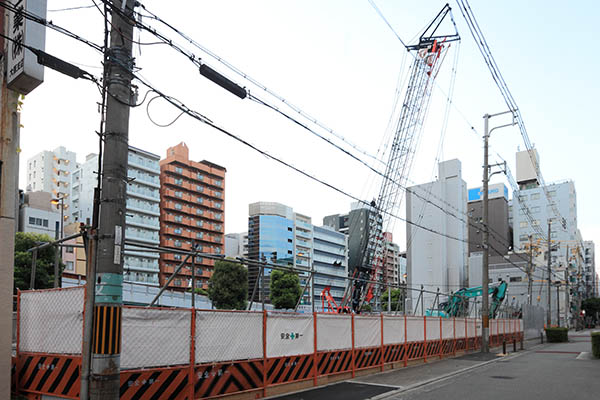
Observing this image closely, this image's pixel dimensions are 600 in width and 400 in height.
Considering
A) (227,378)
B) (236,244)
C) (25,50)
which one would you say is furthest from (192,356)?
(236,244)

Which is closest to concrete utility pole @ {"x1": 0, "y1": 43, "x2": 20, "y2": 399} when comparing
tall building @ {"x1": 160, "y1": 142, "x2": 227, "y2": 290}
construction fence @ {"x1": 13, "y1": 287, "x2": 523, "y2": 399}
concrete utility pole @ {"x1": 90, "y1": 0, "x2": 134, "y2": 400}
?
construction fence @ {"x1": 13, "y1": 287, "x2": 523, "y2": 399}

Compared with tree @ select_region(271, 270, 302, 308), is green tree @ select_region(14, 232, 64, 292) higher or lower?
higher

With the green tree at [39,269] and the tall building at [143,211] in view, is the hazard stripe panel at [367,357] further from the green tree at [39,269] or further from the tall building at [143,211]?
the tall building at [143,211]

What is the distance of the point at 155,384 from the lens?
32.3 feet

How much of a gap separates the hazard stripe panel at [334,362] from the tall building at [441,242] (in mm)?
75754

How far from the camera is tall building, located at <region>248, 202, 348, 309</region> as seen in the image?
371 feet

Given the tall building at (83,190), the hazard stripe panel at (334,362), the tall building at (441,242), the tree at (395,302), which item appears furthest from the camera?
the tall building at (441,242)

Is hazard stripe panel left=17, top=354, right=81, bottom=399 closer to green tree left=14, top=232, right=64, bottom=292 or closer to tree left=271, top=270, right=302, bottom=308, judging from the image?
green tree left=14, top=232, right=64, bottom=292

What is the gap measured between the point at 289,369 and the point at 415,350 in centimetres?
959

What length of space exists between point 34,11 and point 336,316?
461 inches

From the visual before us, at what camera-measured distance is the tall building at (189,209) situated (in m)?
84.6

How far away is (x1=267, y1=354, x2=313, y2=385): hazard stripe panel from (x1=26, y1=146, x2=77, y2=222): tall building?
89.8 metres

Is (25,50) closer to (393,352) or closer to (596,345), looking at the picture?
(393,352)

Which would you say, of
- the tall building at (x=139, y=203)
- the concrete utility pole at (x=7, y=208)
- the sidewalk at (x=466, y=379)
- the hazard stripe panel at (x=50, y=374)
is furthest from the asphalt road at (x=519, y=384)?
the tall building at (x=139, y=203)
